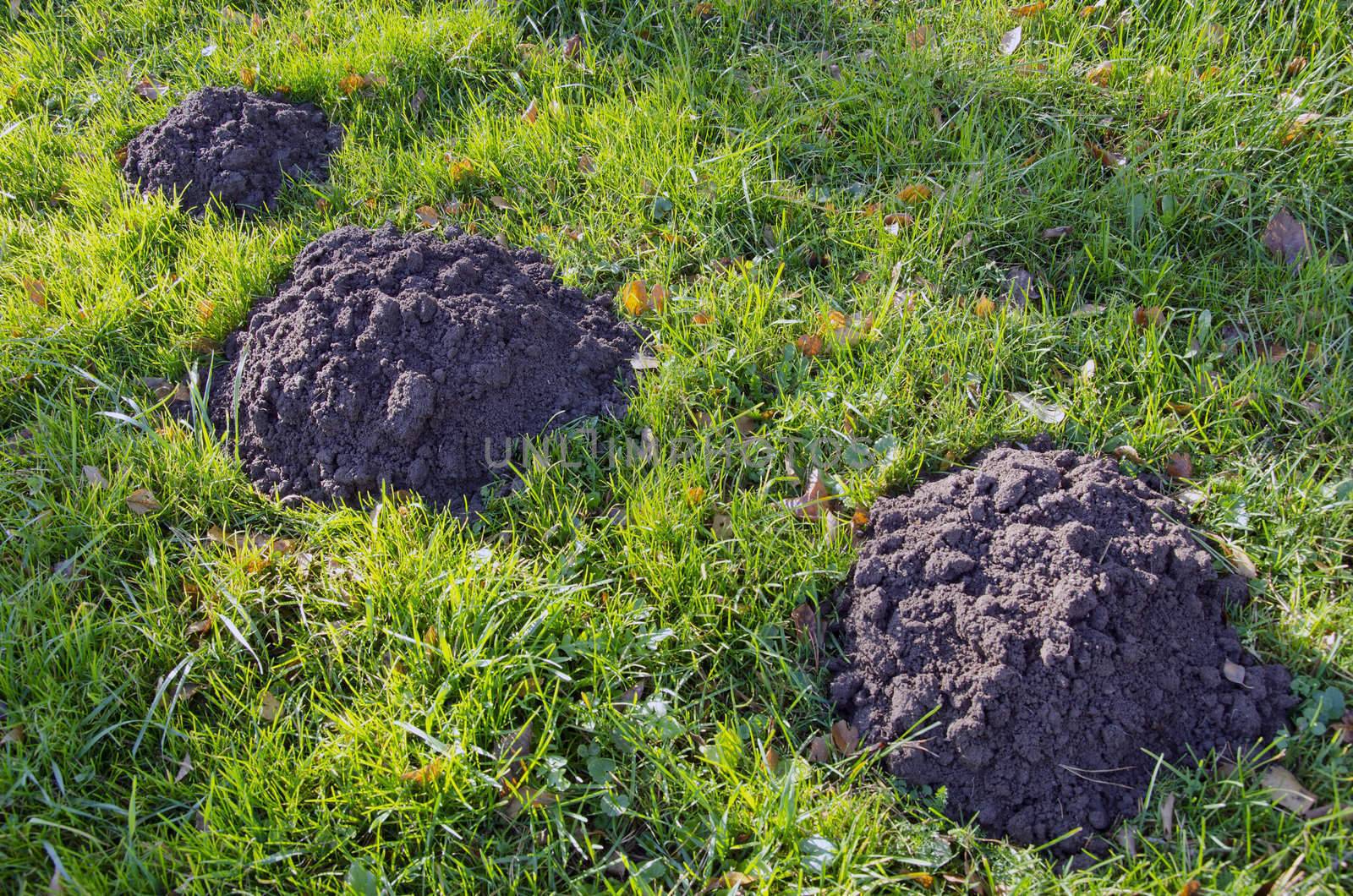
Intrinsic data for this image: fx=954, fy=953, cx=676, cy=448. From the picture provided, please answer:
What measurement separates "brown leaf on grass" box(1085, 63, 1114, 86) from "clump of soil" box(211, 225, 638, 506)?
2185 mm

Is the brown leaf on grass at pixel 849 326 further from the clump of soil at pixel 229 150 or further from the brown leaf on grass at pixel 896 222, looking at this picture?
the clump of soil at pixel 229 150

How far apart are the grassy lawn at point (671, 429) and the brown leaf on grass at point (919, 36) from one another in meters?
0.02

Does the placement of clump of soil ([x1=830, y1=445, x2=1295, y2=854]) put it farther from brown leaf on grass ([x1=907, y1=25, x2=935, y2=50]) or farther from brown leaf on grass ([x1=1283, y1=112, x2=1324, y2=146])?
brown leaf on grass ([x1=907, y1=25, x2=935, y2=50])

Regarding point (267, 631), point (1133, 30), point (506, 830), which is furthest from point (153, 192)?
point (1133, 30)

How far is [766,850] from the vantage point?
2.28 metres

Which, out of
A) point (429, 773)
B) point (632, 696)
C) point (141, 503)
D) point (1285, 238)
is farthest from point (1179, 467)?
point (141, 503)

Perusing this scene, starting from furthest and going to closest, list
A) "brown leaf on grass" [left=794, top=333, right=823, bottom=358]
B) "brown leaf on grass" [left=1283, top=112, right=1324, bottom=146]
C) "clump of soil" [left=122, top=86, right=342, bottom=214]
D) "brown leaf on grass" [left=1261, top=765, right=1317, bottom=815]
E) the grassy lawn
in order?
"clump of soil" [left=122, top=86, right=342, bottom=214]
"brown leaf on grass" [left=1283, top=112, right=1324, bottom=146]
"brown leaf on grass" [left=794, top=333, right=823, bottom=358]
the grassy lawn
"brown leaf on grass" [left=1261, top=765, right=1317, bottom=815]

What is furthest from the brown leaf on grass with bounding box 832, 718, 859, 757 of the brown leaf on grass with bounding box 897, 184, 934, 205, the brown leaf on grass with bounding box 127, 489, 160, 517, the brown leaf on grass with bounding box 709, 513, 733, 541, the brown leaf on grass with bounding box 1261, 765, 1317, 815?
the brown leaf on grass with bounding box 127, 489, 160, 517

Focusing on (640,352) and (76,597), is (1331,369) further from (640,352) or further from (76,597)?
(76,597)

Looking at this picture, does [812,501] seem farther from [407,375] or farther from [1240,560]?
[407,375]

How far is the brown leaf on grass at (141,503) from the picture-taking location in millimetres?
3082

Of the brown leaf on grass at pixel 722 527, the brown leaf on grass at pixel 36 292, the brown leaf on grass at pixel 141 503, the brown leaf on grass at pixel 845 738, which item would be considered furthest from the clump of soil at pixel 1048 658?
the brown leaf on grass at pixel 36 292

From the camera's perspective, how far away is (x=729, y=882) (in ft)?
7.52

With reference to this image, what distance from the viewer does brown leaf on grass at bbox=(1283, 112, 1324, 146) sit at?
3.50 meters
